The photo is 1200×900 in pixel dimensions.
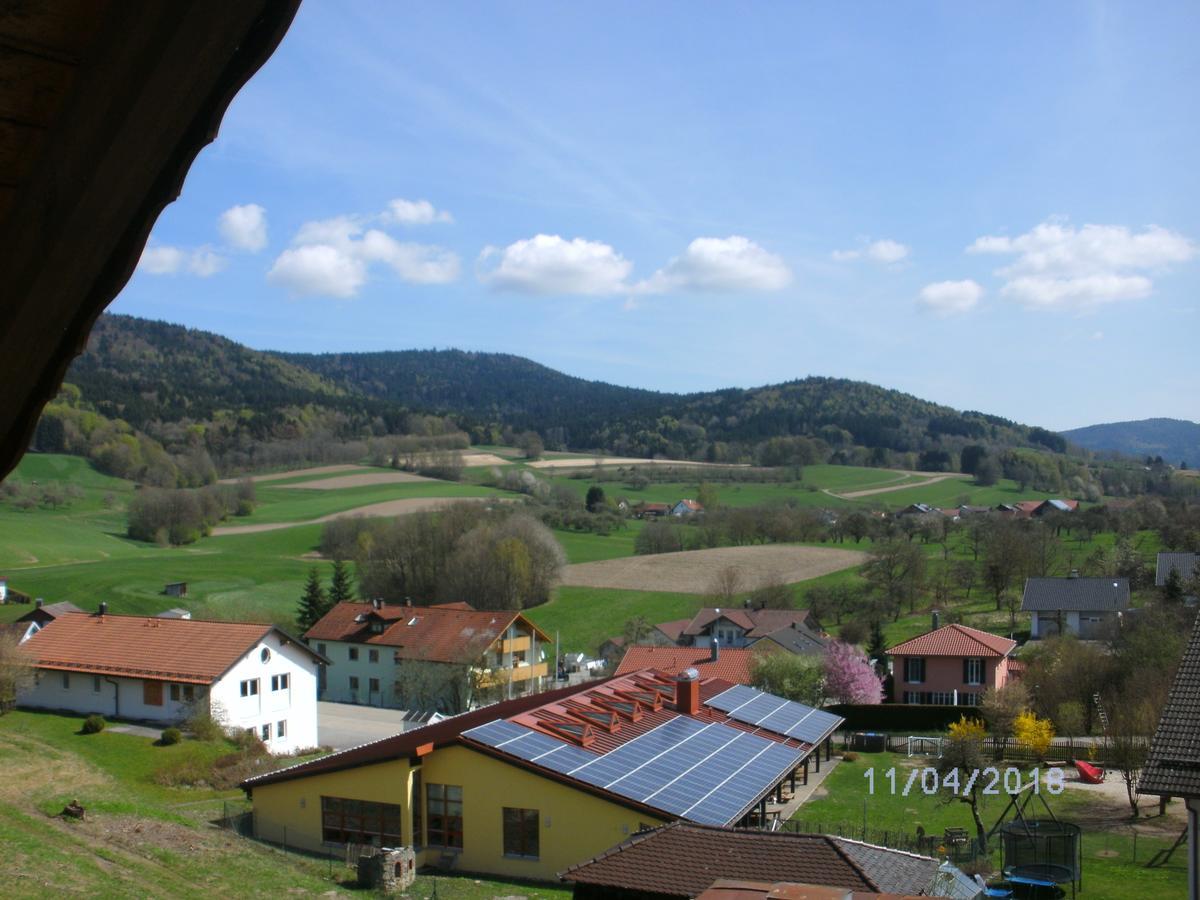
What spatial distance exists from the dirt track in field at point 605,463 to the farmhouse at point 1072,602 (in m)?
90.2

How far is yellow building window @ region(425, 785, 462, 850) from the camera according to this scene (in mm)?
26844

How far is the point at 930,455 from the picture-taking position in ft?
528

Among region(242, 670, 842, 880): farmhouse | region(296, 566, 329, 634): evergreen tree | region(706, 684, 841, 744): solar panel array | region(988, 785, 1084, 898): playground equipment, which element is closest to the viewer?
region(988, 785, 1084, 898): playground equipment

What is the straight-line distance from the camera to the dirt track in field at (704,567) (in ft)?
253

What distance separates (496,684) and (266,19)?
52.0m

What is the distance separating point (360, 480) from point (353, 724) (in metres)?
76.3

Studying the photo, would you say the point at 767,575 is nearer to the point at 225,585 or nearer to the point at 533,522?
the point at 533,522

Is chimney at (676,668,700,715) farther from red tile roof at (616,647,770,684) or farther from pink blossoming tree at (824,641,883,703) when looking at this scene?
pink blossoming tree at (824,641,883,703)

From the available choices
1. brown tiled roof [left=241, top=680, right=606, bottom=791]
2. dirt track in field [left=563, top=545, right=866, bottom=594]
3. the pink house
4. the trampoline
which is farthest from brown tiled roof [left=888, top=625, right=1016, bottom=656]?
brown tiled roof [left=241, top=680, right=606, bottom=791]

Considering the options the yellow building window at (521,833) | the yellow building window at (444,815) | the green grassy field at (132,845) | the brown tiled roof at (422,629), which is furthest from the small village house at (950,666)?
the green grassy field at (132,845)

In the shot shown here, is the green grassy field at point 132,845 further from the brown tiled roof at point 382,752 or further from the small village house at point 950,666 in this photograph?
the small village house at point 950,666

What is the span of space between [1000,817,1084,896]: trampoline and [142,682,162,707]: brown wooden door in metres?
31.7

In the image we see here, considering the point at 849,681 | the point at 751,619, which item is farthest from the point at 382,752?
the point at 751,619

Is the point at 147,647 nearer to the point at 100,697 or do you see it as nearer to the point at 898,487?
the point at 100,697
